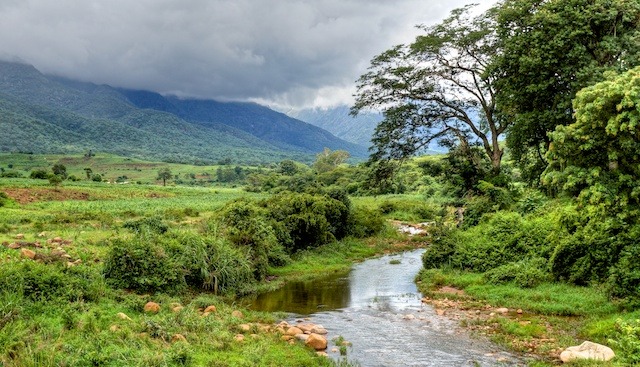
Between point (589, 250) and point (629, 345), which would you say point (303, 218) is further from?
point (629, 345)

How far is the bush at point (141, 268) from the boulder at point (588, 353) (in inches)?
582

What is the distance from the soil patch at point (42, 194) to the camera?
47656 millimetres

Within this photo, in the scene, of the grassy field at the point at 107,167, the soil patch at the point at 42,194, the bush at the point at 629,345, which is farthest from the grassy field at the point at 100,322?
the grassy field at the point at 107,167

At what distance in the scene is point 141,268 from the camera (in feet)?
63.3

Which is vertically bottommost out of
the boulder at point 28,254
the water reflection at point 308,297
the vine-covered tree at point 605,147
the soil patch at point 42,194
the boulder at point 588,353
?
the water reflection at point 308,297

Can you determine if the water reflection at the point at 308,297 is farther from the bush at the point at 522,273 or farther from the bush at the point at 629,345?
the bush at the point at 629,345

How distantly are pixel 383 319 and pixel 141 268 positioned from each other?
33.3 ft

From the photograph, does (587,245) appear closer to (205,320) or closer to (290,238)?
(205,320)

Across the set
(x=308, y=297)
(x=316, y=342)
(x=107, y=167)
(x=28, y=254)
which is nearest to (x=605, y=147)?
(x=316, y=342)

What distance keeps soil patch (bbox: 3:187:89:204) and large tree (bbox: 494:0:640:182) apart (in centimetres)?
4510

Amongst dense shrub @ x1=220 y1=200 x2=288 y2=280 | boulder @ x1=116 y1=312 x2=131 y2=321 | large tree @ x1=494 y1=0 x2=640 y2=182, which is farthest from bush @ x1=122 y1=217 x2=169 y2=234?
large tree @ x1=494 y1=0 x2=640 y2=182

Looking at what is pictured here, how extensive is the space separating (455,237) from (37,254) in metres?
21.4

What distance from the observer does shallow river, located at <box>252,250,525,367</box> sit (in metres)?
13.7

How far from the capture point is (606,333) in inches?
556
